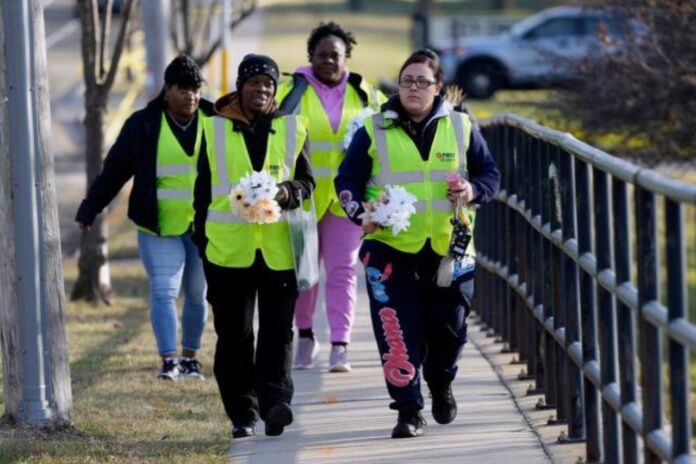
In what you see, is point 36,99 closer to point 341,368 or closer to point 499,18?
point 341,368

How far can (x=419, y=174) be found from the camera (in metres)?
7.44

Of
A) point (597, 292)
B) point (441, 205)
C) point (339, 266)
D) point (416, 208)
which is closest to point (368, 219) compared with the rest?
point (416, 208)

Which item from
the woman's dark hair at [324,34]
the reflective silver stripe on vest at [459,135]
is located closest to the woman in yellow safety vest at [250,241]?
the reflective silver stripe on vest at [459,135]

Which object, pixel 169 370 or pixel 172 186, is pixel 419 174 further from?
pixel 169 370

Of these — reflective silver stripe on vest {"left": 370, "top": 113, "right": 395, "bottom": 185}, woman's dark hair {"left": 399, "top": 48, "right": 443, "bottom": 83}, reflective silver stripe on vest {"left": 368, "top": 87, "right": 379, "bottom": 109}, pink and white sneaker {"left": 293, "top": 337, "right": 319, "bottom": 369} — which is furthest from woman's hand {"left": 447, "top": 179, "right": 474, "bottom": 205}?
pink and white sneaker {"left": 293, "top": 337, "right": 319, "bottom": 369}

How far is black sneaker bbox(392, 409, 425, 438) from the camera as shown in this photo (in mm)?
7586

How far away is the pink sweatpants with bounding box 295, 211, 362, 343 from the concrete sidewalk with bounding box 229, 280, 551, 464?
1.01 feet

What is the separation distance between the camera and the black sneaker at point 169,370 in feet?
31.9

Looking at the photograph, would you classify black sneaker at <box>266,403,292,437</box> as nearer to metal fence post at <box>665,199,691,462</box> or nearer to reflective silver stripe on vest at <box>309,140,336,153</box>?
reflective silver stripe on vest at <box>309,140,336,153</box>

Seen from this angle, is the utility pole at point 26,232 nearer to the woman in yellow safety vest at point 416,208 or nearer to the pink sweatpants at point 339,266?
the woman in yellow safety vest at point 416,208

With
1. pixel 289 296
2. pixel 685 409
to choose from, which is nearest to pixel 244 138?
pixel 289 296

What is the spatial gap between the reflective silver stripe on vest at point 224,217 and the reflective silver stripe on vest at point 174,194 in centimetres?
188

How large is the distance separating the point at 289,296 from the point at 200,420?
1.07m

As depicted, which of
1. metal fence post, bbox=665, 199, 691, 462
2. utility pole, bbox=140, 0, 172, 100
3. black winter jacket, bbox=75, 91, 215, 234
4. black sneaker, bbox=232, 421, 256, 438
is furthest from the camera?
utility pole, bbox=140, 0, 172, 100
